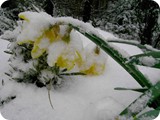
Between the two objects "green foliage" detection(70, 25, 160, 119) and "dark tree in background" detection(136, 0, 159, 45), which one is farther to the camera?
"dark tree in background" detection(136, 0, 159, 45)

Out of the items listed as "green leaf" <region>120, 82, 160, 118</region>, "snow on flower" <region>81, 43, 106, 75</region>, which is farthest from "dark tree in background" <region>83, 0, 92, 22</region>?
"green leaf" <region>120, 82, 160, 118</region>

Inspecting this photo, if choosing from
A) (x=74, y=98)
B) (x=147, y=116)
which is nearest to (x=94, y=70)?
(x=74, y=98)

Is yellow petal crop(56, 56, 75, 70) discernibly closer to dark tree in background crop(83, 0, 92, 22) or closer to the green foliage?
the green foliage

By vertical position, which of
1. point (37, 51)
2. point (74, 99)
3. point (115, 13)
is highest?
point (37, 51)

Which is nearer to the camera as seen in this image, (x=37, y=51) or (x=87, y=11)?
(x=37, y=51)

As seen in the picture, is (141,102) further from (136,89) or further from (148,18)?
(148,18)

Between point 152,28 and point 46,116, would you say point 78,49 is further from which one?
point 152,28

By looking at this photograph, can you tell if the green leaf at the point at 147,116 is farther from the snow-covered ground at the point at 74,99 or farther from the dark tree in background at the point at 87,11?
the dark tree in background at the point at 87,11

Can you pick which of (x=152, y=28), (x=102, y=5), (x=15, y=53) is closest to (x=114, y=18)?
(x=102, y=5)
